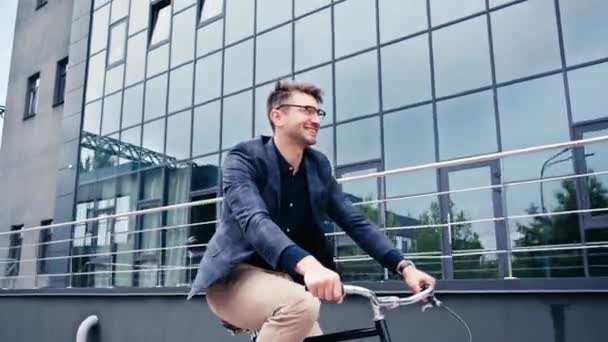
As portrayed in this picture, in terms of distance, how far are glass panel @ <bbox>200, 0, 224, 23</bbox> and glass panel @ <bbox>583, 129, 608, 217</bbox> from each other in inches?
360

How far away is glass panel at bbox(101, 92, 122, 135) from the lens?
15.6 m

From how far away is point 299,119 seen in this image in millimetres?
2143

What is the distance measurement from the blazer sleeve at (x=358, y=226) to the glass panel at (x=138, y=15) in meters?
14.4

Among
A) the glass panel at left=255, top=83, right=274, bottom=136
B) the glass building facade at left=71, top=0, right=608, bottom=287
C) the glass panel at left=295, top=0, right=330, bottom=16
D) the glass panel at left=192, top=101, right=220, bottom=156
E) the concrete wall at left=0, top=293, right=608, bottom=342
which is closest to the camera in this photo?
the concrete wall at left=0, top=293, right=608, bottom=342

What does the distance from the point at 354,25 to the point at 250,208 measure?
10.1 m

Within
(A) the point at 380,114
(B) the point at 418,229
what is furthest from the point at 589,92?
(A) the point at 380,114

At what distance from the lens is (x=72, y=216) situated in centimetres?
1530

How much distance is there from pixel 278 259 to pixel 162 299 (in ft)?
13.7

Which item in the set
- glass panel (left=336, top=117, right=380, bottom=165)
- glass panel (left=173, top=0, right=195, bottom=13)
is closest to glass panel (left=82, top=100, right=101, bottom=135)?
glass panel (left=173, top=0, right=195, bottom=13)

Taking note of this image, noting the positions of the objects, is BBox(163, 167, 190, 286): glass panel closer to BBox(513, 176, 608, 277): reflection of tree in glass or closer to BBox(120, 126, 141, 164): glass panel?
BBox(120, 126, 141, 164): glass panel

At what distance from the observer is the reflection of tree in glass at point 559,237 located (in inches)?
320

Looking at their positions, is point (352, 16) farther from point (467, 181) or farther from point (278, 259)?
point (278, 259)

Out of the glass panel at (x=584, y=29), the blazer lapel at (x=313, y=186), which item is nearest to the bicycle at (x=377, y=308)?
the blazer lapel at (x=313, y=186)

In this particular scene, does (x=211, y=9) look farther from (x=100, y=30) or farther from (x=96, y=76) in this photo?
(x=96, y=76)
